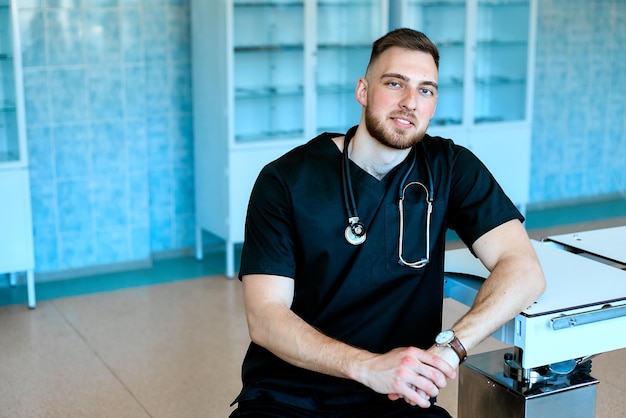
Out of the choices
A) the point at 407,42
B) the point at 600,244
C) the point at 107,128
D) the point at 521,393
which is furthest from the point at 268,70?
the point at 521,393

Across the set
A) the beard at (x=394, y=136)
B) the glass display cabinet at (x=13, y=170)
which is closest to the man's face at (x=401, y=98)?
the beard at (x=394, y=136)

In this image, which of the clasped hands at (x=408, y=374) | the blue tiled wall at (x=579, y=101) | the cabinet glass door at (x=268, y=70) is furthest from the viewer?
the blue tiled wall at (x=579, y=101)

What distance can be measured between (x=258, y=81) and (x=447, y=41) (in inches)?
50.3

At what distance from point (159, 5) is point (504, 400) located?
3308 mm

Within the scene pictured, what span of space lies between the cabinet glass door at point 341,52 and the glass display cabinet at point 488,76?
0.54 ft

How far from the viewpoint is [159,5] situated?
16.0 feet

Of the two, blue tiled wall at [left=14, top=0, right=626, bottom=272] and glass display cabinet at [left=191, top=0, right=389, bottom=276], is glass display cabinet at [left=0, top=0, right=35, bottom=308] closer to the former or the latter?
blue tiled wall at [left=14, top=0, right=626, bottom=272]

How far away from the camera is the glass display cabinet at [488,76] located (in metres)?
5.45

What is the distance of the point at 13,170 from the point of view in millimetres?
4203

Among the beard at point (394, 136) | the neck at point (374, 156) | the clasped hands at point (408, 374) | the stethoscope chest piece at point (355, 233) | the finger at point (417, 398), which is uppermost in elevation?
the beard at point (394, 136)

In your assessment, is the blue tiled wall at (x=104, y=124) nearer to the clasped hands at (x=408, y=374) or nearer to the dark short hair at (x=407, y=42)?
the dark short hair at (x=407, y=42)

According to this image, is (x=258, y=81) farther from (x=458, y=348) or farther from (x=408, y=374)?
(x=408, y=374)

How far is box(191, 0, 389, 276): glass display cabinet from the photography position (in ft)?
15.5

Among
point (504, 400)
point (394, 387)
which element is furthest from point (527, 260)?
point (394, 387)
